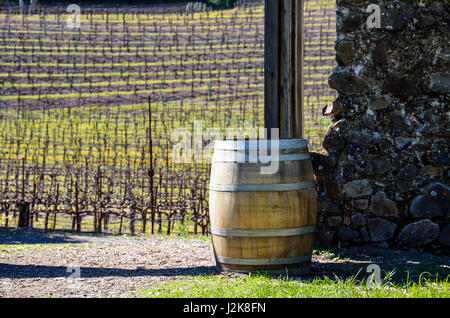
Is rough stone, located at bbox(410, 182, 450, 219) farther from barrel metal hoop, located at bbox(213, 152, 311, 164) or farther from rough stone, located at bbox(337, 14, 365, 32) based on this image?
rough stone, located at bbox(337, 14, 365, 32)

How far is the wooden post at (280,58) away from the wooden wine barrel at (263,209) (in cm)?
115

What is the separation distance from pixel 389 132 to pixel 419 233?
34.2 inches

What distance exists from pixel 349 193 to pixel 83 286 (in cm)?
237

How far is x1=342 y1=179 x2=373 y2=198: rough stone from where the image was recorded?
5.16m

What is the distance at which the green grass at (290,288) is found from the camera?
3574mm

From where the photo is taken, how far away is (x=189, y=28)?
1934 cm

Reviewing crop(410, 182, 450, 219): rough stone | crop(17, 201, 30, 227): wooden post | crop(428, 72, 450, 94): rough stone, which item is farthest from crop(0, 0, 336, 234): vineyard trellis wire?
crop(428, 72, 450, 94): rough stone

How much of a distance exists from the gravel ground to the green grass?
0.22 meters

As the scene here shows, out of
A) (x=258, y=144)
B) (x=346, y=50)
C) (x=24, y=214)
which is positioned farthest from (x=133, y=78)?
(x=258, y=144)

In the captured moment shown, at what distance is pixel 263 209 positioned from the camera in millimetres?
4148

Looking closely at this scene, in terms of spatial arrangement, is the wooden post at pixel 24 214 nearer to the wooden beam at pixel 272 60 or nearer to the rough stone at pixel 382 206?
the wooden beam at pixel 272 60

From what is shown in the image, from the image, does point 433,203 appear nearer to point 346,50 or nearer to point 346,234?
point 346,234
